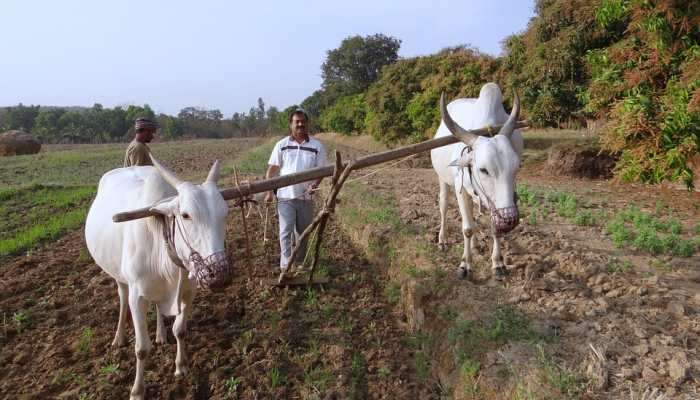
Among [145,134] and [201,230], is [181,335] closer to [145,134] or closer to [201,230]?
[201,230]

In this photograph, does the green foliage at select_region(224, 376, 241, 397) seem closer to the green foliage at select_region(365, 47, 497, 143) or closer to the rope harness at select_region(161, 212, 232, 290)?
the rope harness at select_region(161, 212, 232, 290)

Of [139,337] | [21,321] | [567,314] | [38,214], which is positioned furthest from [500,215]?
[38,214]

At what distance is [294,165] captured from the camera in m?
4.71

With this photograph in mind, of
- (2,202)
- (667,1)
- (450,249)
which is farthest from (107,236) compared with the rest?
(2,202)

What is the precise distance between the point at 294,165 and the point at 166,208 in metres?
2.03

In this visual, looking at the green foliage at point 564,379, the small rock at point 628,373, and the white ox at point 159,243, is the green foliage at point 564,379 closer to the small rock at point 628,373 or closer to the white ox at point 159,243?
the small rock at point 628,373

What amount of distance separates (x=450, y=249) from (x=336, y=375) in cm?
239

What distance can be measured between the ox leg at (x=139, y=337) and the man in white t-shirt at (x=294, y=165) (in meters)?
1.67

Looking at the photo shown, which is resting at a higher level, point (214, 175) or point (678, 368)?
point (214, 175)

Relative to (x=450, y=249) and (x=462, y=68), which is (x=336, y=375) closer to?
(x=450, y=249)

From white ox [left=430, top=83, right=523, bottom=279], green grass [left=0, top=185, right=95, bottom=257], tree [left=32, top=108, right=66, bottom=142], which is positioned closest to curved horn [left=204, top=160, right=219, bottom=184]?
white ox [left=430, top=83, right=523, bottom=279]

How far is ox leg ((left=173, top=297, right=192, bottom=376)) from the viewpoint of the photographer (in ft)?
11.2

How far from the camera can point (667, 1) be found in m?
5.79

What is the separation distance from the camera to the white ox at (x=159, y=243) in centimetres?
272
